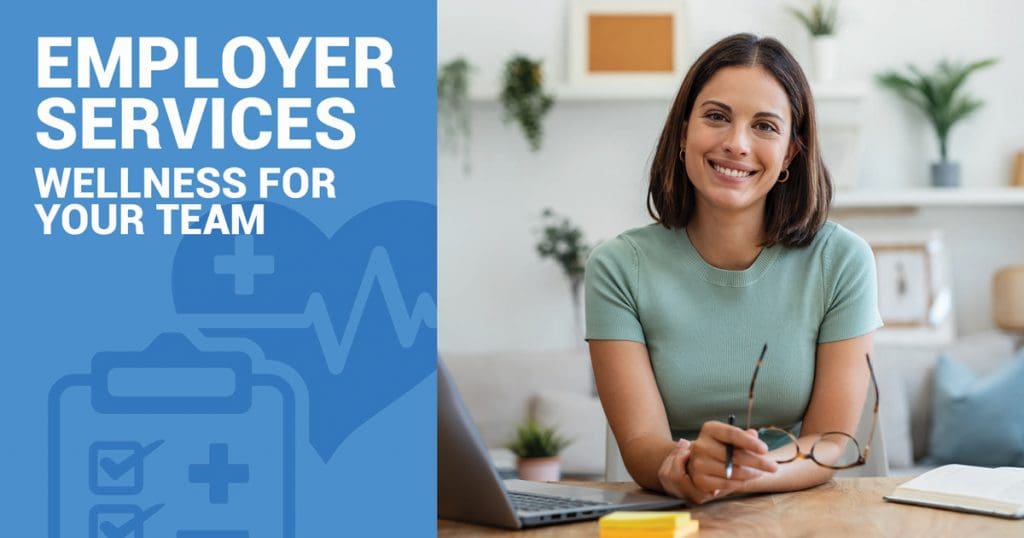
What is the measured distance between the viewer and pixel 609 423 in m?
1.57

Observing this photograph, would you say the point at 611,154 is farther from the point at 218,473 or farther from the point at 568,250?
the point at 218,473

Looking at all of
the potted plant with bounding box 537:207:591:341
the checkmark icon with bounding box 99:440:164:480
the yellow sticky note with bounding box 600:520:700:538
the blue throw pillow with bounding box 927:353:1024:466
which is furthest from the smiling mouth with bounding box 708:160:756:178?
the potted plant with bounding box 537:207:591:341

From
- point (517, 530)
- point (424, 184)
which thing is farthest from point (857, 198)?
point (424, 184)

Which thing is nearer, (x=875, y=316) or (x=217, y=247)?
(x=217, y=247)

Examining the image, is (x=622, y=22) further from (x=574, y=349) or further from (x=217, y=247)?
(x=217, y=247)

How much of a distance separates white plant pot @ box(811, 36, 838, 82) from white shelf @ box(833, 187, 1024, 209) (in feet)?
1.40

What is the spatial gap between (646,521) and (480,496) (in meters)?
0.16

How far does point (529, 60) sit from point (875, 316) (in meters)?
2.69

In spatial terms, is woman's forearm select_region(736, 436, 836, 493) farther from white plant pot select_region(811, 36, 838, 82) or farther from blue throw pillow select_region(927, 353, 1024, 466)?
white plant pot select_region(811, 36, 838, 82)

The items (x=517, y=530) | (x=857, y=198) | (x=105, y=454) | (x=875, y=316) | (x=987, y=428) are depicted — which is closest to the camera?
(x=105, y=454)

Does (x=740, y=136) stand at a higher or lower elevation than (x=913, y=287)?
higher

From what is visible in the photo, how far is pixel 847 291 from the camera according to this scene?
1.55 metres

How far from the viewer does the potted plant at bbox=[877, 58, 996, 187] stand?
4020 mm

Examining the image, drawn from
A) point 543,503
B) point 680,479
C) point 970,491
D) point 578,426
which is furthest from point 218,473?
point 578,426
